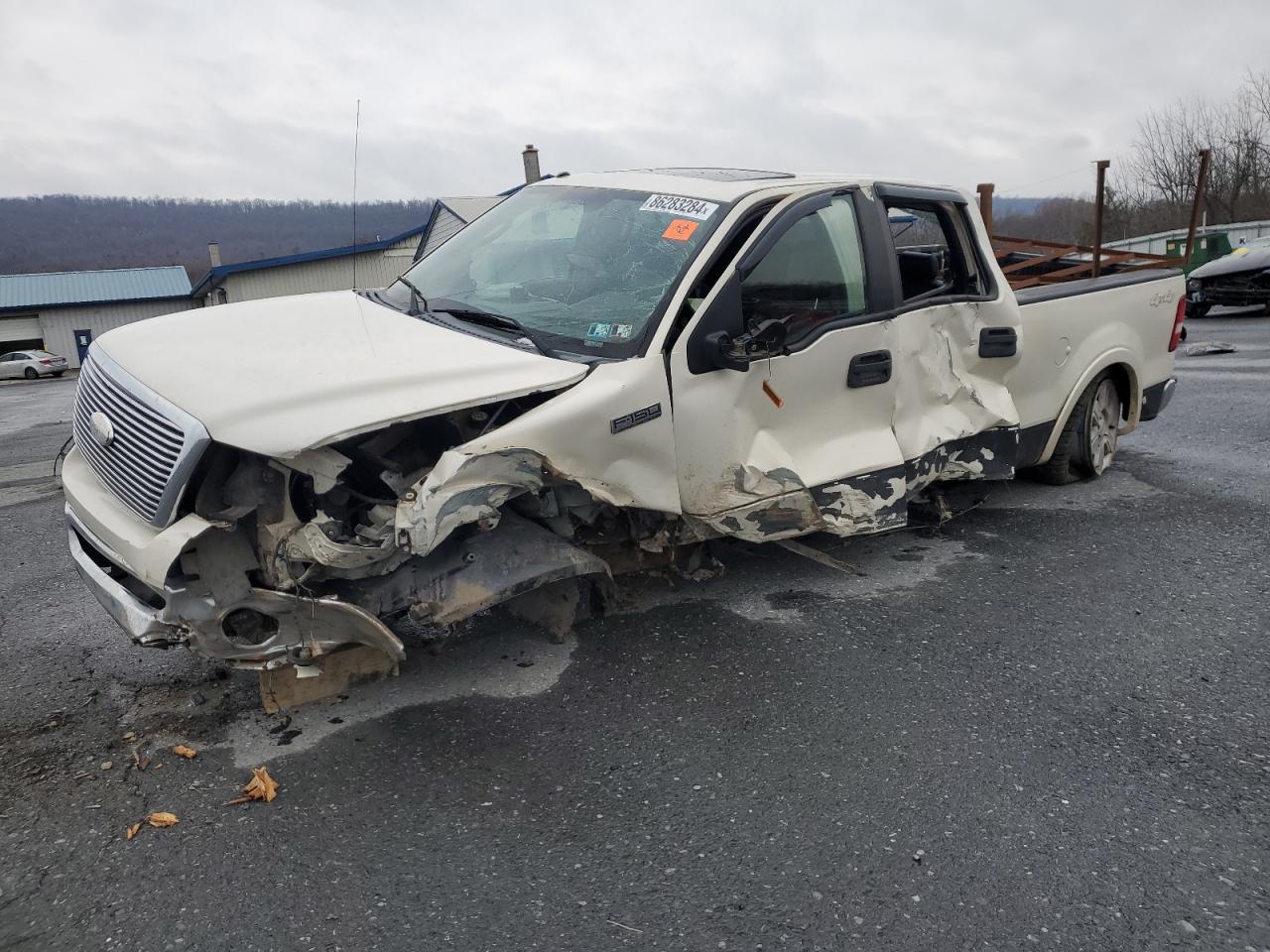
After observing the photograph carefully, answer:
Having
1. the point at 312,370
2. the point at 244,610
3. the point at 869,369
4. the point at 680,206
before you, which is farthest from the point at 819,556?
the point at 244,610

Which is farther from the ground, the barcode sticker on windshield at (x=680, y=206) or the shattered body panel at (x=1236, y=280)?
the barcode sticker on windshield at (x=680, y=206)

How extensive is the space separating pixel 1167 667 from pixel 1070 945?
1773 millimetres

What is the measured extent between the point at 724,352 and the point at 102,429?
225cm

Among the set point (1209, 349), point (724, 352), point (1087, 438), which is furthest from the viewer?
point (1209, 349)

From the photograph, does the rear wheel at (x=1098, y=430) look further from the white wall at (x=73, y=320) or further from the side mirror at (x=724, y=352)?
the white wall at (x=73, y=320)

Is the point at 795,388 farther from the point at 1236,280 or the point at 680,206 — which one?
the point at 1236,280

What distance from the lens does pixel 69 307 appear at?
154 ft

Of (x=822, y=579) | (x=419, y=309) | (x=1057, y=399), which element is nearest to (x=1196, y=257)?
(x=1057, y=399)

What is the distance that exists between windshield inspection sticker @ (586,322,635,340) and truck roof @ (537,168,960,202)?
0.82m

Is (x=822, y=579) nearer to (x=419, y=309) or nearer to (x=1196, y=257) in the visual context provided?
(x=419, y=309)

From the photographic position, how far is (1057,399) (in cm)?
546

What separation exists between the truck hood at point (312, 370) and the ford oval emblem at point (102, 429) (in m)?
0.19

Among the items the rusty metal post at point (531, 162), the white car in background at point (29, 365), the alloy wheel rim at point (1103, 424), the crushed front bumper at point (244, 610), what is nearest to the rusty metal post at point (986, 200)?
the alloy wheel rim at point (1103, 424)

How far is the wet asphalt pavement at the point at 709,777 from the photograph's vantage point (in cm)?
236
